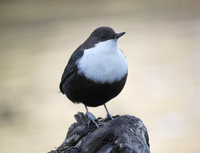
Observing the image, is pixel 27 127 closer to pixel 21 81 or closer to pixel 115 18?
pixel 21 81

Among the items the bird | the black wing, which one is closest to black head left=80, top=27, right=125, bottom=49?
the bird

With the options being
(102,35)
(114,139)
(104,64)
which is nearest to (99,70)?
(104,64)

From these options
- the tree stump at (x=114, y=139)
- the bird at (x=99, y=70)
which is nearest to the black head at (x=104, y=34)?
the bird at (x=99, y=70)

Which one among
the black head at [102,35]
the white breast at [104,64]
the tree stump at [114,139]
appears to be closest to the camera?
the tree stump at [114,139]

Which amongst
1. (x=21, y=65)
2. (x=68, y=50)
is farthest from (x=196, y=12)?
(x=21, y=65)

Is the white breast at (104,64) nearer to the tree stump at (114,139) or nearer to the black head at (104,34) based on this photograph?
the black head at (104,34)

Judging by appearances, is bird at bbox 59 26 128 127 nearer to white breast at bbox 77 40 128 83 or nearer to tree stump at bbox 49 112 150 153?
white breast at bbox 77 40 128 83

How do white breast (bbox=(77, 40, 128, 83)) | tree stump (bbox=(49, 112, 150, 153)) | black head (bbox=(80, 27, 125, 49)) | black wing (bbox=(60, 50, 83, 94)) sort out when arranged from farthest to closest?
black wing (bbox=(60, 50, 83, 94))
black head (bbox=(80, 27, 125, 49))
white breast (bbox=(77, 40, 128, 83))
tree stump (bbox=(49, 112, 150, 153))

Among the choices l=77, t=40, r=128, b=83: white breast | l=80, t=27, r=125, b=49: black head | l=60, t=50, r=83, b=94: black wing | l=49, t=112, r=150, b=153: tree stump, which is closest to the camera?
l=49, t=112, r=150, b=153: tree stump
